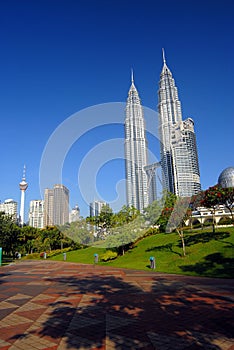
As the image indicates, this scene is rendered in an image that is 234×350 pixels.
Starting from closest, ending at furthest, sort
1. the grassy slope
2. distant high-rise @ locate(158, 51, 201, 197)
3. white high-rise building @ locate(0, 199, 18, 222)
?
1. the grassy slope
2. distant high-rise @ locate(158, 51, 201, 197)
3. white high-rise building @ locate(0, 199, 18, 222)

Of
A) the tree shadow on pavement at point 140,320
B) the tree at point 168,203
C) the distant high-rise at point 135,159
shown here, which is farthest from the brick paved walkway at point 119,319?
the distant high-rise at point 135,159

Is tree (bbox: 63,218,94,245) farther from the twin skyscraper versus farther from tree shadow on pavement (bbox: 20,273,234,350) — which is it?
tree shadow on pavement (bbox: 20,273,234,350)

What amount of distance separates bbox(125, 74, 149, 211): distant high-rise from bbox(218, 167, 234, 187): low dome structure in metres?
26.4

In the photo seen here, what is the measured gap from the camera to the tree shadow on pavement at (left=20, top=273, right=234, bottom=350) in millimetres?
4453

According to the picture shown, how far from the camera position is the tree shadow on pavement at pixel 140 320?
4.45 metres

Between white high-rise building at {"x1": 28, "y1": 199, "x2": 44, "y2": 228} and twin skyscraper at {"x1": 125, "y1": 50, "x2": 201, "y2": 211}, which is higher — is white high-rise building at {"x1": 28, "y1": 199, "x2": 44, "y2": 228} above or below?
below

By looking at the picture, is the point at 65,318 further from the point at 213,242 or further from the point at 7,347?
the point at 213,242

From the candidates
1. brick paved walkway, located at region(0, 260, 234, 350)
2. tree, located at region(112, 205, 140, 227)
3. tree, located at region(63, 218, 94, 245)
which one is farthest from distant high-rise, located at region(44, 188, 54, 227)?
brick paved walkway, located at region(0, 260, 234, 350)

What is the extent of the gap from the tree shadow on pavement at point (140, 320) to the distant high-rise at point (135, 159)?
33.5 meters

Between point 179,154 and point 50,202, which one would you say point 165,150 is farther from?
point 50,202

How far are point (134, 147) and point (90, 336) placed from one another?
2521 inches

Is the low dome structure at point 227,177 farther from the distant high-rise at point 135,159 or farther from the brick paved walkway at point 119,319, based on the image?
the brick paved walkway at point 119,319

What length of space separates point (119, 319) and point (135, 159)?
170ft

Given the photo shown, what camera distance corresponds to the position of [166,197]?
2116 cm
